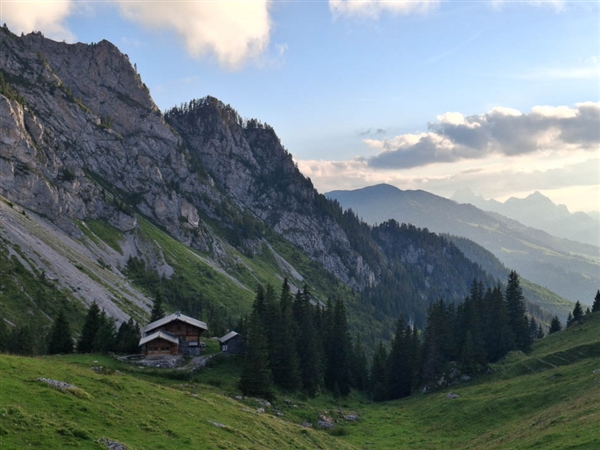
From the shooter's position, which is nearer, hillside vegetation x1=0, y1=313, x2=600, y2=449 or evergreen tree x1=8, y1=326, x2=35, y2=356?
hillside vegetation x1=0, y1=313, x2=600, y2=449

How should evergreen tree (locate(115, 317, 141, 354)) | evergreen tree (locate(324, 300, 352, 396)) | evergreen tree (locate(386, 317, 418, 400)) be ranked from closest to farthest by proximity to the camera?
evergreen tree (locate(115, 317, 141, 354)) → evergreen tree (locate(324, 300, 352, 396)) → evergreen tree (locate(386, 317, 418, 400))

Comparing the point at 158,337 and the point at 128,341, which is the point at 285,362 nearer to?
the point at 158,337

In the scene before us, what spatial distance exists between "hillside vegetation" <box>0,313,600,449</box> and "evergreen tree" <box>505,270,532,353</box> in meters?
22.5

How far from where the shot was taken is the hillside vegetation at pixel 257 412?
1199 inches

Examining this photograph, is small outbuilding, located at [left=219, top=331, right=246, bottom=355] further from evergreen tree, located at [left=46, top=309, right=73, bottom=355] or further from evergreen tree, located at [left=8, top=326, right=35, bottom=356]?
evergreen tree, located at [left=8, top=326, right=35, bottom=356]

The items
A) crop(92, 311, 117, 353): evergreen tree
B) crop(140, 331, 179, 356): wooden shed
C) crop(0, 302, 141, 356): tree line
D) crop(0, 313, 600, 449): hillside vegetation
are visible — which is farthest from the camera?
crop(0, 302, 141, 356): tree line

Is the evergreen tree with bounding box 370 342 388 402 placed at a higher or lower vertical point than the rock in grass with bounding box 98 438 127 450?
lower

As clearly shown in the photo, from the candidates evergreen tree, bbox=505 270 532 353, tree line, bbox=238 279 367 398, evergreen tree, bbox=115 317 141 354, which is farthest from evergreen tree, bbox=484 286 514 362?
evergreen tree, bbox=115 317 141 354

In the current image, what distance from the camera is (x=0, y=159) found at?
18462 centimetres

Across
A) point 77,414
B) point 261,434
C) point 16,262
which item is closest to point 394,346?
point 261,434

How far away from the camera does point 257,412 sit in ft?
168

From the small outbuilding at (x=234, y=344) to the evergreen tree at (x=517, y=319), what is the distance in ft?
209

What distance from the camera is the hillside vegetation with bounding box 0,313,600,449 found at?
30.5m

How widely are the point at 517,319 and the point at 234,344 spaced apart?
71431 millimetres
